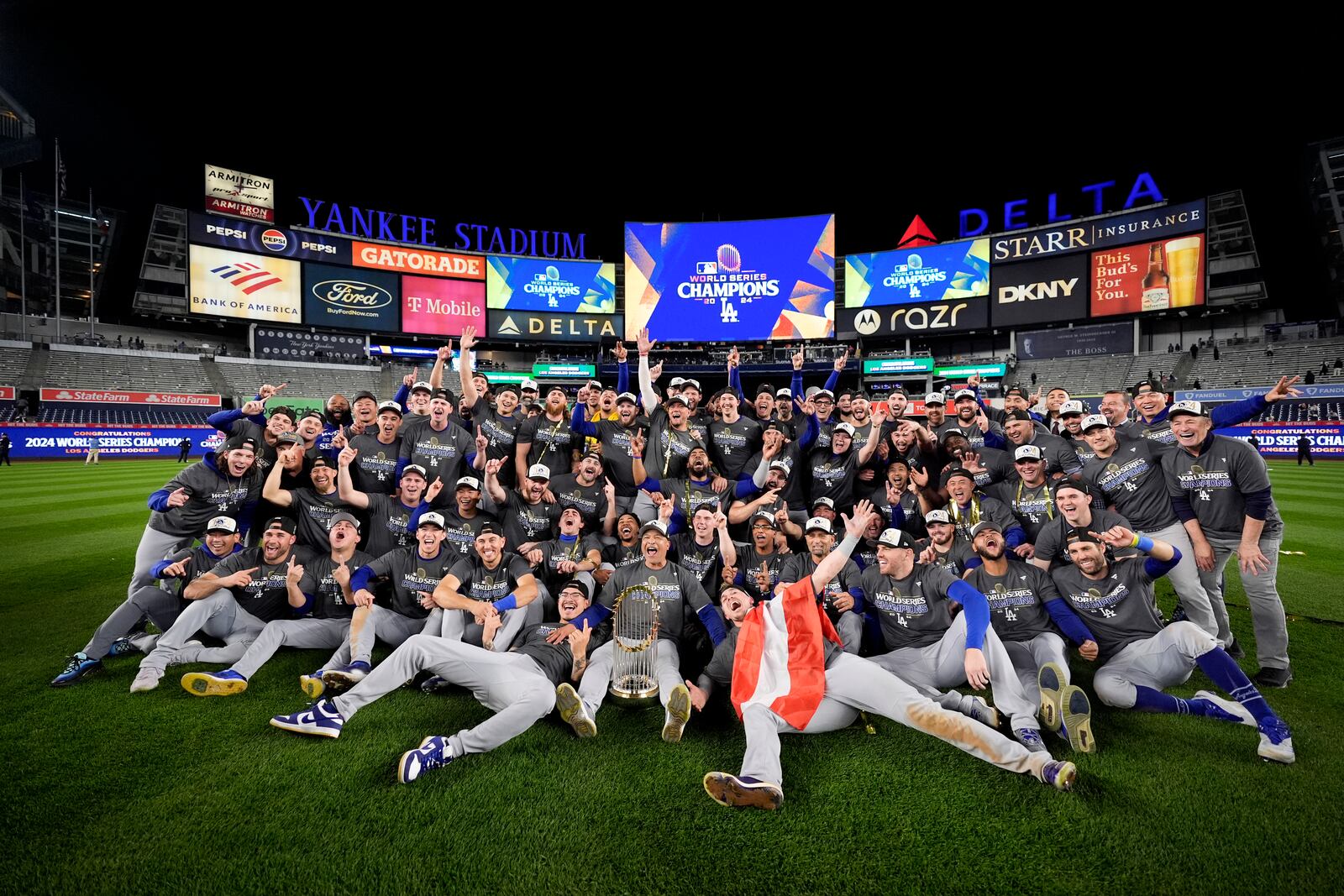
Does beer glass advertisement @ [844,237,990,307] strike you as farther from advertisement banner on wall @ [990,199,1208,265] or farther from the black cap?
the black cap

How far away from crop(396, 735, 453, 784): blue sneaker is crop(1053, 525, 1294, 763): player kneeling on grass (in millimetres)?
4872

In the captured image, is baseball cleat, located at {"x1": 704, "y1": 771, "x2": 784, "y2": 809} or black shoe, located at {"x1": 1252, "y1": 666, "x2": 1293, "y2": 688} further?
black shoe, located at {"x1": 1252, "y1": 666, "x2": 1293, "y2": 688}

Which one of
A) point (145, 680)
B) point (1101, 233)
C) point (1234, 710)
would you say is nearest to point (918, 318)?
point (1101, 233)

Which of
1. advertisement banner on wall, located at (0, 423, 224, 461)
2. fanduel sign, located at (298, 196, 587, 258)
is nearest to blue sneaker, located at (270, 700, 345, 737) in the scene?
advertisement banner on wall, located at (0, 423, 224, 461)

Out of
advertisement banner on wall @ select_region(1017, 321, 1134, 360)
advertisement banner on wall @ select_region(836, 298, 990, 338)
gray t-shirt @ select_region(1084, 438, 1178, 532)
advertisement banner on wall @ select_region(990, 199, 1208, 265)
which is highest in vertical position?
advertisement banner on wall @ select_region(990, 199, 1208, 265)

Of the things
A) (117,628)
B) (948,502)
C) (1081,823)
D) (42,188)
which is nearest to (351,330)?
(42,188)

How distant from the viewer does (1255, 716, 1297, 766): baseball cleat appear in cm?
388

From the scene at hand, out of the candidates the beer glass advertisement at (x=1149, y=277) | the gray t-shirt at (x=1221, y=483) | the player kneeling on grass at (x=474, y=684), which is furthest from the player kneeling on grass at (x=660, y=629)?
the beer glass advertisement at (x=1149, y=277)

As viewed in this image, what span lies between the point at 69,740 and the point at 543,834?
11.8ft

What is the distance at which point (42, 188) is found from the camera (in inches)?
2152

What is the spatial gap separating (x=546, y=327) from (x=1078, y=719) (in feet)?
148

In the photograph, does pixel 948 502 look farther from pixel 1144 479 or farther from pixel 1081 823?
pixel 1081 823

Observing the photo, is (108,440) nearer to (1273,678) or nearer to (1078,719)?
(1078,719)

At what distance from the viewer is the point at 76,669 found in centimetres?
523
